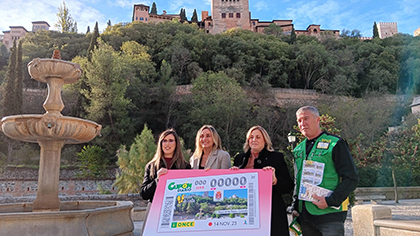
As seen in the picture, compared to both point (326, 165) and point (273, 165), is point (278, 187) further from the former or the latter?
point (326, 165)

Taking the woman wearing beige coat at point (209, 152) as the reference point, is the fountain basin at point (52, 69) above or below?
above

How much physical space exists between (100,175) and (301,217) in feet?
85.7

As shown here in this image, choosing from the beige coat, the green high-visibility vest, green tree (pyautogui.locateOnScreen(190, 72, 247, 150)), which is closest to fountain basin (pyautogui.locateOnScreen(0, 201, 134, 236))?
the beige coat

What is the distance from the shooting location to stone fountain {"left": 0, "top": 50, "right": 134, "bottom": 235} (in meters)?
4.15

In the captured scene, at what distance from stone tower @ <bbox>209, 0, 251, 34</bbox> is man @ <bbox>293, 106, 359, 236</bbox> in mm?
75021

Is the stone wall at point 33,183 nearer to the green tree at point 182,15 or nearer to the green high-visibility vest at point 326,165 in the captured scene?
the green high-visibility vest at point 326,165

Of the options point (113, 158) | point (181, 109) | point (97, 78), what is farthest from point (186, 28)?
point (113, 158)

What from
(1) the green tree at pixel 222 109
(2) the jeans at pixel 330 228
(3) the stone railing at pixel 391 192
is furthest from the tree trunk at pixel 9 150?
(2) the jeans at pixel 330 228

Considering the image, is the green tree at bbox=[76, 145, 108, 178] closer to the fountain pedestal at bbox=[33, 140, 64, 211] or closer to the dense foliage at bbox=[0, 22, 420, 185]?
the dense foliage at bbox=[0, 22, 420, 185]

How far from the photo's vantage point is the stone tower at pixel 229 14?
248 ft

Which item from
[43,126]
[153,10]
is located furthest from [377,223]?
[153,10]

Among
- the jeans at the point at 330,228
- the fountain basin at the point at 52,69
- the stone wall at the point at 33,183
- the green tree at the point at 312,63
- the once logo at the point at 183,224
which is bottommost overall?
the stone wall at the point at 33,183

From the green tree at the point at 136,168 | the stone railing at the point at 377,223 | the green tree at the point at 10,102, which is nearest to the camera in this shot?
the stone railing at the point at 377,223

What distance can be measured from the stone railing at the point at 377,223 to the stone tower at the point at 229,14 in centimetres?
7386
